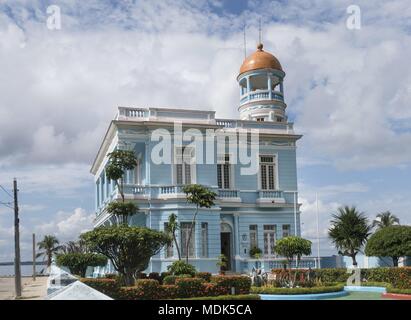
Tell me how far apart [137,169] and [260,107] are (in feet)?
28.7

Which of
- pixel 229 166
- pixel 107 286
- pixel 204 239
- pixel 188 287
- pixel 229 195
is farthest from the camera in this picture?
pixel 229 166

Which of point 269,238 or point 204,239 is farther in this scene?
point 269,238

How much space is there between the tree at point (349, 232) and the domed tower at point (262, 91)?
9301mm

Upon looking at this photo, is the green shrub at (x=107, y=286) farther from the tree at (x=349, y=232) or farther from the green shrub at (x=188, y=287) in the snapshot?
the tree at (x=349, y=232)

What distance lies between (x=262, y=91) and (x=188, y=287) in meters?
18.3

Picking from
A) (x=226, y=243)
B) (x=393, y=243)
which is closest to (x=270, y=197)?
(x=226, y=243)

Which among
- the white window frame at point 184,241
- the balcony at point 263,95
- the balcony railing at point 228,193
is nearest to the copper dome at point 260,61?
the balcony at point 263,95

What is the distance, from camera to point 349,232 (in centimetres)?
4000

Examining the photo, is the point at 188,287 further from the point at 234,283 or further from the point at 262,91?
the point at 262,91

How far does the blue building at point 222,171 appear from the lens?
29.3 m

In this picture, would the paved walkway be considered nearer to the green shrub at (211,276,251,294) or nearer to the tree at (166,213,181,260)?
the tree at (166,213,181,260)
